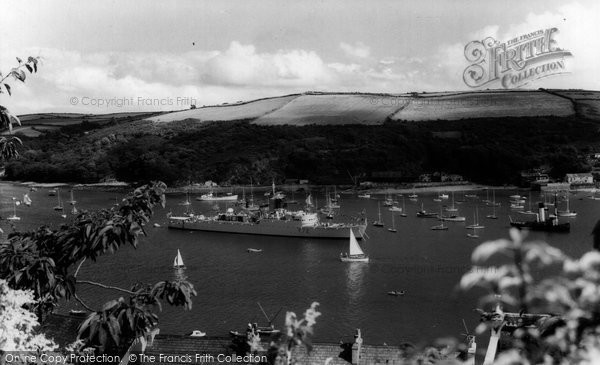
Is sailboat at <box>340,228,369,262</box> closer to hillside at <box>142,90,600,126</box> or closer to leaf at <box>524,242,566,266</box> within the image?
leaf at <box>524,242,566,266</box>

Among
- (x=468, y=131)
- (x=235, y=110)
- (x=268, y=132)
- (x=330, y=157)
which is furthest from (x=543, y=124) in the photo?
(x=235, y=110)

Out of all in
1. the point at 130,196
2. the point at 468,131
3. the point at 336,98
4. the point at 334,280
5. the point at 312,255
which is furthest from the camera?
the point at 336,98

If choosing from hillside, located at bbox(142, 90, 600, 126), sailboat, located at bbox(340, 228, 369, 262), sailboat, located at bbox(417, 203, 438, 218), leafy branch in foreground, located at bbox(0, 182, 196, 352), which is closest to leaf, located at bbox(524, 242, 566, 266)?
→ leafy branch in foreground, located at bbox(0, 182, 196, 352)

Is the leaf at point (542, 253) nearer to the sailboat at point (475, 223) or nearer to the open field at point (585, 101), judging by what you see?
the sailboat at point (475, 223)

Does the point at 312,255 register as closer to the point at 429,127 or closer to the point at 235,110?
the point at 429,127

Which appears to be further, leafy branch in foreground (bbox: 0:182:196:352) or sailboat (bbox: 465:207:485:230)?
sailboat (bbox: 465:207:485:230)

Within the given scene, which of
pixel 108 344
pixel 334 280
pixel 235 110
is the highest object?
pixel 235 110
